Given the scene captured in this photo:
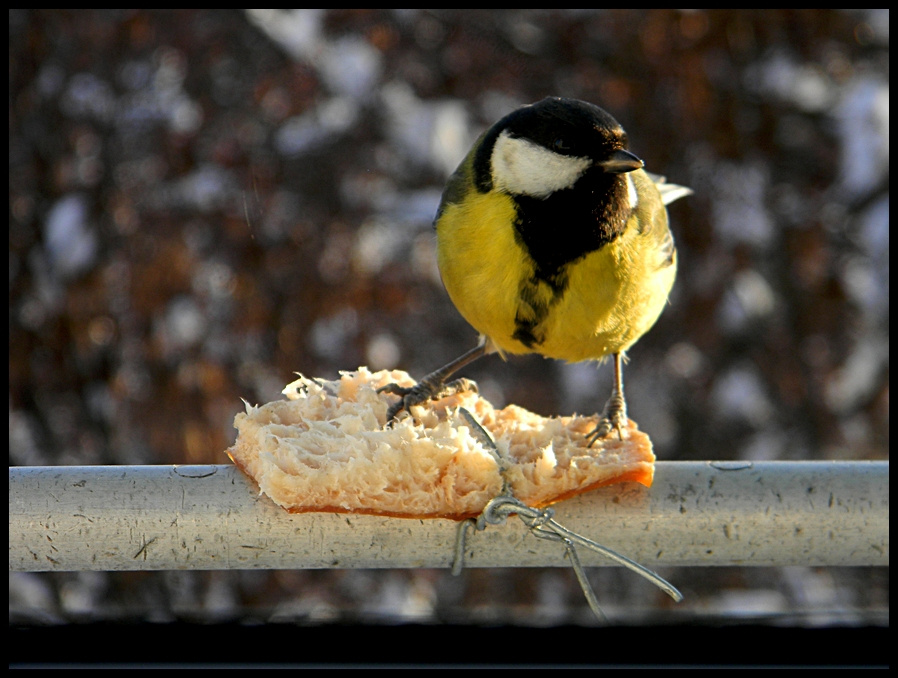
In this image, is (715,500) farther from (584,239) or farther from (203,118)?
(203,118)

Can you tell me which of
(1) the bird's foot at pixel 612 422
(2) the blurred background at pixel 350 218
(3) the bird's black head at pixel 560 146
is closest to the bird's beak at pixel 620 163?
(3) the bird's black head at pixel 560 146

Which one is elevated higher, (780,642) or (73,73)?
(73,73)

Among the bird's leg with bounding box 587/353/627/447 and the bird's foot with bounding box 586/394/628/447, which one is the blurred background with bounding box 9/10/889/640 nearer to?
the bird's leg with bounding box 587/353/627/447

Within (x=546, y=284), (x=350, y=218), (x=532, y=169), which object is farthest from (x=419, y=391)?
(x=350, y=218)

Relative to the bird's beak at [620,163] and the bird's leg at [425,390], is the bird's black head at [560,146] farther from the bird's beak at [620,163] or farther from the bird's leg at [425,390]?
the bird's leg at [425,390]

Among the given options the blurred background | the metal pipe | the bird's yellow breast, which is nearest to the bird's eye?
the bird's yellow breast

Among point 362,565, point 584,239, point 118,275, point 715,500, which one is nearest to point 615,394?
point 584,239
